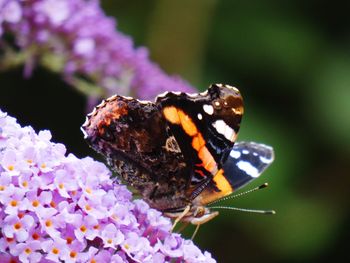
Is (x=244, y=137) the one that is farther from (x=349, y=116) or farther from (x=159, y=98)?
(x=159, y=98)

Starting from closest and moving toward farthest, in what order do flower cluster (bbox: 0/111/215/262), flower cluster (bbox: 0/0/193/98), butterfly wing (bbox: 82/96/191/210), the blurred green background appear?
flower cluster (bbox: 0/111/215/262) → butterfly wing (bbox: 82/96/191/210) → flower cluster (bbox: 0/0/193/98) → the blurred green background

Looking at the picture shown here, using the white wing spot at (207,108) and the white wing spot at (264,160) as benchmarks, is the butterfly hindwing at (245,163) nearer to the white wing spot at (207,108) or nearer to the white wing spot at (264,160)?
the white wing spot at (264,160)

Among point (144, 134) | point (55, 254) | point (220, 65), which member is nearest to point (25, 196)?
point (55, 254)

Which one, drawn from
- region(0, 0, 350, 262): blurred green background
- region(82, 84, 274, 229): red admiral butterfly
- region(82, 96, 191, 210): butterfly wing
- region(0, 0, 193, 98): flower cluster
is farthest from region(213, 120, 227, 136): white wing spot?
region(0, 0, 350, 262): blurred green background

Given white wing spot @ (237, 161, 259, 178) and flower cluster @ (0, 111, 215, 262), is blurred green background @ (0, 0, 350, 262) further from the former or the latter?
flower cluster @ (0, 111, 215, 262)

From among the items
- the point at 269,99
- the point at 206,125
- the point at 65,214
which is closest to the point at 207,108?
the point at 206,125

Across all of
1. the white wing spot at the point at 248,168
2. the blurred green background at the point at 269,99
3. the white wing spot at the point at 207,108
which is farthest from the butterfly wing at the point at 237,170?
the blurred green background at the point at 269,99
